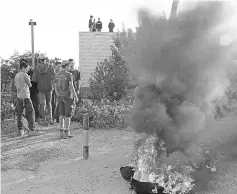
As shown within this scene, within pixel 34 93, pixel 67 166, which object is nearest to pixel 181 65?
pixel 67 166

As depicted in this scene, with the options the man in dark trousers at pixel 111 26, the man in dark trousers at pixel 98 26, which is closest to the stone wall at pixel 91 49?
the man in dark trousers at pixel 111 26

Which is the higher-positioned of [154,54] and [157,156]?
[154,54]

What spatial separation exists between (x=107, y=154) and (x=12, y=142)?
246 centimetres

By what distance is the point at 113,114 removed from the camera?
10.8 metres

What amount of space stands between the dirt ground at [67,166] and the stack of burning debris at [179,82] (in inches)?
27.5

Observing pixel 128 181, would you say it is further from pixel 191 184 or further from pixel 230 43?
pixel 230 43

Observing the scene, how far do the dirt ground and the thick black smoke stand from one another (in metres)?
1.10

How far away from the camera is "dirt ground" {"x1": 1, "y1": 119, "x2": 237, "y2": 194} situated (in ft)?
18.6

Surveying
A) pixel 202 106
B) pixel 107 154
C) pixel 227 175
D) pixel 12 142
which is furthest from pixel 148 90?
pixel 12 142

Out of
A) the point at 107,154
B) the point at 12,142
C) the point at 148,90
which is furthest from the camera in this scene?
the point at 12,142

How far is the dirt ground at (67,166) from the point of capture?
18.6ft

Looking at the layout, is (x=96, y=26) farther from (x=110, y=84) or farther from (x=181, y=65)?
(x=181, y=65)

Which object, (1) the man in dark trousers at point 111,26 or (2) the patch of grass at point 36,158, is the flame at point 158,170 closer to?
(2) the patch of grass at point 36,158

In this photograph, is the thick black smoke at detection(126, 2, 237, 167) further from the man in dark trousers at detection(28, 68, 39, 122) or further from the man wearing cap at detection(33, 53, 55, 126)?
the man in dark trousers at detection(28, 68, 39, 122)
